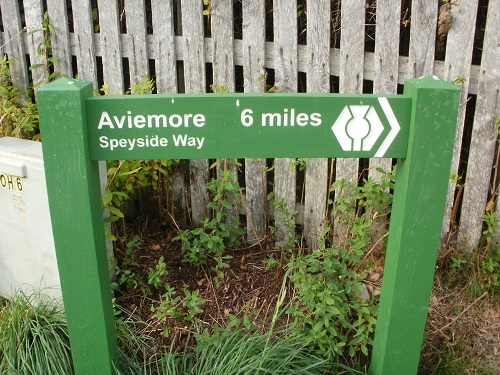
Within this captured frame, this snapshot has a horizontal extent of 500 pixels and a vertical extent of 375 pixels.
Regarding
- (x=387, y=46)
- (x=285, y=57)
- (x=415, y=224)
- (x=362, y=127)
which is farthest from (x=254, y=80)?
(x=415, y=224)

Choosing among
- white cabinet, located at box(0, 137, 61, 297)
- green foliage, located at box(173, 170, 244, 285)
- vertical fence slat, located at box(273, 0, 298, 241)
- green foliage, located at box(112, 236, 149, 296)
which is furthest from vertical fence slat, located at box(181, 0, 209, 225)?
white cabinet, located at box(0, 137, 61, 297)

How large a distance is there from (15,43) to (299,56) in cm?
220

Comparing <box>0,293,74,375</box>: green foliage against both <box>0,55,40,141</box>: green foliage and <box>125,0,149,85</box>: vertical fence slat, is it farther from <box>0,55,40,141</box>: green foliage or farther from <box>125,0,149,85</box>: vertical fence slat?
<box>125,0,149,85</box>: vertical fence slat

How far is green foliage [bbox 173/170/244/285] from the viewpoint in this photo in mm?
3770

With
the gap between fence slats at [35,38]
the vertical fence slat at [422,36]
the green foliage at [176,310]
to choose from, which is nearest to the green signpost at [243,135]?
the green foliage at [176,310]

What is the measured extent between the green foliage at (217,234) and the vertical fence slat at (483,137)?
1.33m

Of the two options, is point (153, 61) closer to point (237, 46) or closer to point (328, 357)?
point (237, 46)

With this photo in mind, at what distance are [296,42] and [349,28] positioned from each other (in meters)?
0.31

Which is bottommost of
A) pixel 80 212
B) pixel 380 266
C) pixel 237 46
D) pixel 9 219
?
pixel 380 266

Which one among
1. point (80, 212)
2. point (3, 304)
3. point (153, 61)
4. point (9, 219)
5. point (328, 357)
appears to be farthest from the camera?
point (153, 61)

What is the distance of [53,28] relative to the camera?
14.3 ft

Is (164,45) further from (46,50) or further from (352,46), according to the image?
(352,46)

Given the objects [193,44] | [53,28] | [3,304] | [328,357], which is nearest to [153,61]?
[193,44]

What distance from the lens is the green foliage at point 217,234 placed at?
3.77 meters
